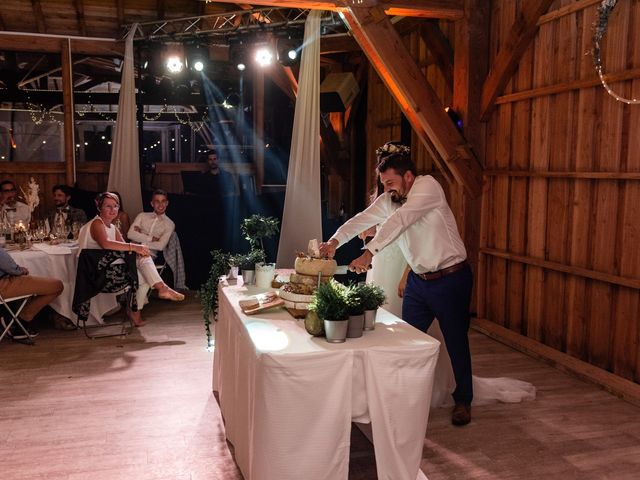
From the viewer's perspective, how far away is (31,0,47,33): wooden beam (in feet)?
26.9

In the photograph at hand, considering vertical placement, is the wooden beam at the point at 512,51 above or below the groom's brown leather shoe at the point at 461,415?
above

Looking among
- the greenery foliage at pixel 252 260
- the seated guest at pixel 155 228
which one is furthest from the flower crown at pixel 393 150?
the seated guest at pixel 155 228

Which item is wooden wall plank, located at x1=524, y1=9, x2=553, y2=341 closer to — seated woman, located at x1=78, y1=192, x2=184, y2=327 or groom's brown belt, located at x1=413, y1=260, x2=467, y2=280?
groom's brown belt, located at x1=413, y1=260, x2=467, y2=280

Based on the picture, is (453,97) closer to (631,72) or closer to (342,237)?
(631,72)

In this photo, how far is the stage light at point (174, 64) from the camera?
7.55 m

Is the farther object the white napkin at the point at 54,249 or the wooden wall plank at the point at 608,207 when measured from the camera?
the white napkin at the point at 54,249

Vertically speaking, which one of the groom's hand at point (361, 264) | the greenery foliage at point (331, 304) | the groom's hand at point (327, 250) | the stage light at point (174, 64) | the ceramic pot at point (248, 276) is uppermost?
the stage light at point (174, 64)

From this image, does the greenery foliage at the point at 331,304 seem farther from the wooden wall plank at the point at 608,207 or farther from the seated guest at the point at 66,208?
the seated guest at the point at 66,208

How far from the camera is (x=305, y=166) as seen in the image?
6191 millimetres

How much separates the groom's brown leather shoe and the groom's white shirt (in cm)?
81

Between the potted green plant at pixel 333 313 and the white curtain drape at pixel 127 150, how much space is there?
5.74 metres

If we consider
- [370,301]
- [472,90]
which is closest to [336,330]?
[370,301]

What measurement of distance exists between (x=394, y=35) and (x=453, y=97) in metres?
0.97

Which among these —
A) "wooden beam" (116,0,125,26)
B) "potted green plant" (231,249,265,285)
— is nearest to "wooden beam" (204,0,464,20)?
"potted green plant" (231,249,265,285)
